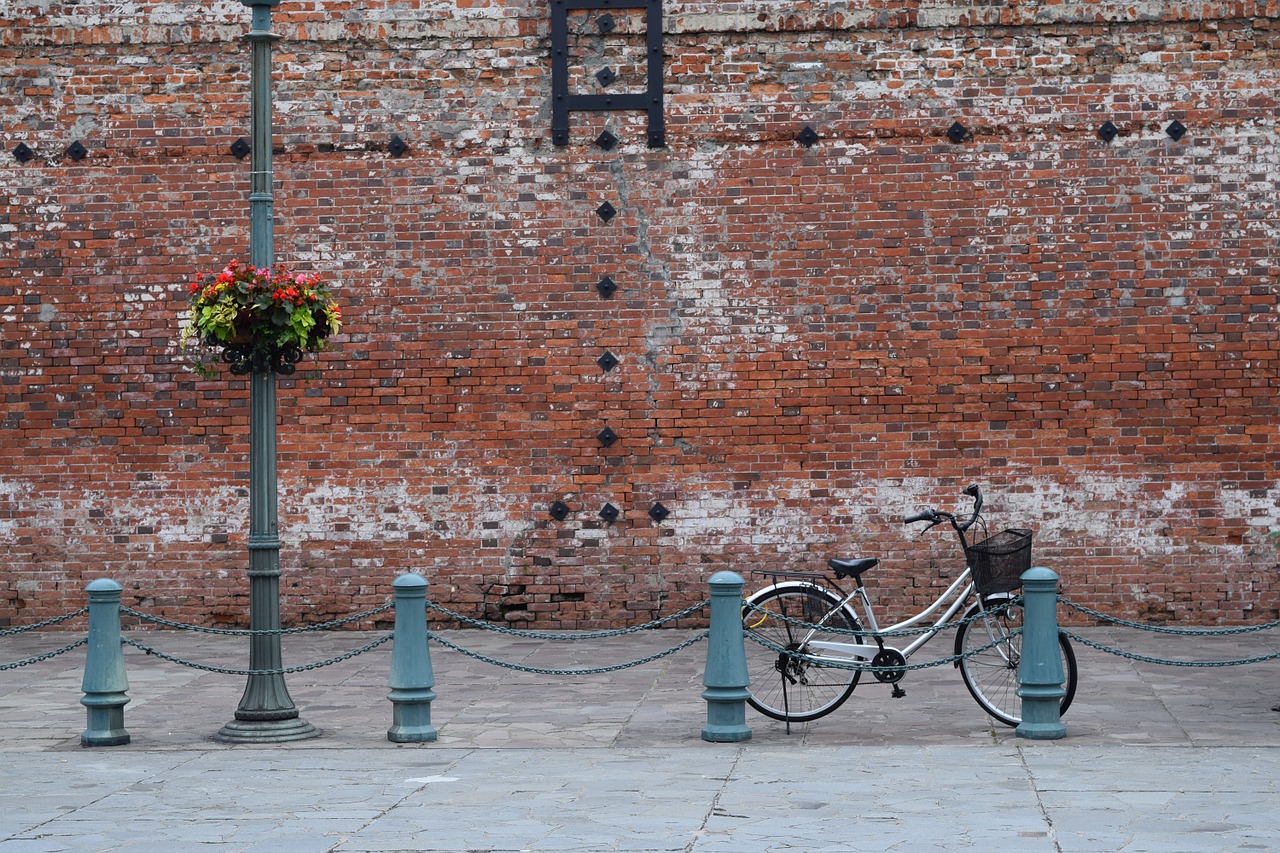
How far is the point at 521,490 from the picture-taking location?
12266mm

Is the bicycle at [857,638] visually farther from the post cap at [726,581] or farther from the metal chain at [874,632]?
the post cap at [726,581]

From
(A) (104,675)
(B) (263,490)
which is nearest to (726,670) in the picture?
(B) (263,490)

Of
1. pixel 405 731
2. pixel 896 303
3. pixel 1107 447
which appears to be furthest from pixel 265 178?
pixel 1107 447

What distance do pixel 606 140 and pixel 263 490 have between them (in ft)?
16.2

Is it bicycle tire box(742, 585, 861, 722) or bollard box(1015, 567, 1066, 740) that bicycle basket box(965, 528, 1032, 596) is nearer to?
bollard box(1015, 567, 1066, 740)

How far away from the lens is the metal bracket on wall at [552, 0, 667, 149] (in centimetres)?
1220

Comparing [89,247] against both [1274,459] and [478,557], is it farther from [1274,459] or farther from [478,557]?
[1274,459]

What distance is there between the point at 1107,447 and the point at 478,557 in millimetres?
5015

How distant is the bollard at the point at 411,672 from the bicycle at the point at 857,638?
178cm

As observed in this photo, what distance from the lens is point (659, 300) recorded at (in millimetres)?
12203

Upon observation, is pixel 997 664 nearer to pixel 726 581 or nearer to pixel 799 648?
pixel 799 648

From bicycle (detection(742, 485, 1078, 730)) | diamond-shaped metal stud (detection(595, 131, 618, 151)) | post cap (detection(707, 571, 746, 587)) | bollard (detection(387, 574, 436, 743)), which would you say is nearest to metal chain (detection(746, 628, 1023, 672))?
bicycle (detection(742, 485, 1078, 730))

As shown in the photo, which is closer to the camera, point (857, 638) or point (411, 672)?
point (411, 672)

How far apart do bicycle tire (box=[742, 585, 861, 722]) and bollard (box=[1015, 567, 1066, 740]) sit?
986mm
